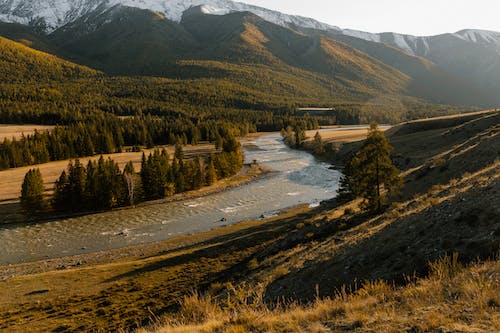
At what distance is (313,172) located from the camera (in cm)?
9469

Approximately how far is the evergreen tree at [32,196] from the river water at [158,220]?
820 cm

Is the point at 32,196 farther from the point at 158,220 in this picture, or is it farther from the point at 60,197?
the point at 158,220

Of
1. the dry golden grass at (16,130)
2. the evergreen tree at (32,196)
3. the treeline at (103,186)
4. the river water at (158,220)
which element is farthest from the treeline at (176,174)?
the dry golden grass at (16,130)

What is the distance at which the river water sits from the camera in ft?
157

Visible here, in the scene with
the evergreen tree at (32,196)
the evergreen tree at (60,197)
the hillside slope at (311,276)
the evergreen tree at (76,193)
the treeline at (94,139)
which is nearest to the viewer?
the hillside slope at (311,276)

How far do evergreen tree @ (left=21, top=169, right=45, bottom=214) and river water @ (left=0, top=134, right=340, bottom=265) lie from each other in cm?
820

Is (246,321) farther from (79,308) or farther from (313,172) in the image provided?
(313,172)

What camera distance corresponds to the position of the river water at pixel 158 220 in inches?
1889

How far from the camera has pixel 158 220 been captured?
196ft

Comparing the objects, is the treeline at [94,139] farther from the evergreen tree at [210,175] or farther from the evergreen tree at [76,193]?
the evergreen tree at [76,193]

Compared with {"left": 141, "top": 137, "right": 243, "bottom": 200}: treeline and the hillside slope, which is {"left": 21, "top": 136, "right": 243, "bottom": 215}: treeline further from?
the hillside slope

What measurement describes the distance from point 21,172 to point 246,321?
11723 centimetres

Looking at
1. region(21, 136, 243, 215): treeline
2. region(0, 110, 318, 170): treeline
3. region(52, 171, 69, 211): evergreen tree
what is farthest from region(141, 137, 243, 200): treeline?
region(0, 110, 318, 170): treeline

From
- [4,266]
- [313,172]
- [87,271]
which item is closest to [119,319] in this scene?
[87,271]
